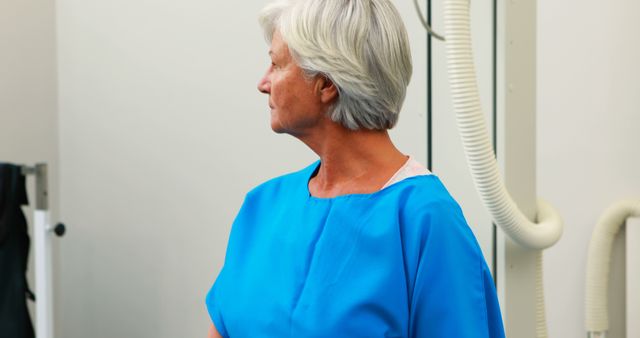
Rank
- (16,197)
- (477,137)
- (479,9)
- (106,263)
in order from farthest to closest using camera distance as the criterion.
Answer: (106,263)
(16,197)
(479,9)
(477,137)

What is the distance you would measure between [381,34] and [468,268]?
1.08ft

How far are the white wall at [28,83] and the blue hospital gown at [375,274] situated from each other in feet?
4.56

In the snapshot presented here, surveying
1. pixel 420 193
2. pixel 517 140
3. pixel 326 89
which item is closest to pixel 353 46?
pixel 326 89

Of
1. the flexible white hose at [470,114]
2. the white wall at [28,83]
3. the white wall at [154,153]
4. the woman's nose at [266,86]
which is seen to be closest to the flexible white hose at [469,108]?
the flexible white hose at [470,114]

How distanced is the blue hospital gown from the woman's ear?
0.14 meters

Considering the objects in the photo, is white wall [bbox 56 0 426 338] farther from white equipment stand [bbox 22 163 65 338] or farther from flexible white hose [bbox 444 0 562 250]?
flexible white hose [bbox 444 0 562 250]

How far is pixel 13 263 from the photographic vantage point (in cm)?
208

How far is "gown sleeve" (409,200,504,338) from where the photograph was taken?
113 centimetres

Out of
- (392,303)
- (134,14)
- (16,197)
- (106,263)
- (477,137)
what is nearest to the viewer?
(392,303)

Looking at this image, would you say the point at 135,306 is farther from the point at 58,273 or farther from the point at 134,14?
the point at 134,14

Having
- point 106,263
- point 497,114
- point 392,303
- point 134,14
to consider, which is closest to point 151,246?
point 106,263

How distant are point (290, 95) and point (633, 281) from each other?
5.14ft

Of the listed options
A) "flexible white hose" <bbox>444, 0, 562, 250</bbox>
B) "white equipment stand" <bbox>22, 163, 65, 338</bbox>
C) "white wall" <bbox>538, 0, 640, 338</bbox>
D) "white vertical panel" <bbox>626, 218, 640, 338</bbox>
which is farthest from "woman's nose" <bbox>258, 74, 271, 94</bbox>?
"white vertical panel" <bbox>626, 218, 640, 338</bbox>

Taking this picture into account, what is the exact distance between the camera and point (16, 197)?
6.72ft
